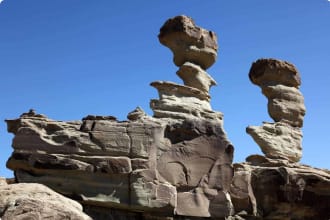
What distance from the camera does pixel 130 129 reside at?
43.1ft

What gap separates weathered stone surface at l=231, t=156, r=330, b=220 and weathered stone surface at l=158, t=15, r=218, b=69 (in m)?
3.53

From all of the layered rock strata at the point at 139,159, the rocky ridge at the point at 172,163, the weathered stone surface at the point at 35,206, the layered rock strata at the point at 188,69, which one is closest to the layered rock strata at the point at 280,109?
the rocky ridge at the point at 172,163

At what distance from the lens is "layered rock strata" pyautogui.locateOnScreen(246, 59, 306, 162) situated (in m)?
15.8

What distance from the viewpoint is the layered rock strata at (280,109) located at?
1583 centimetres

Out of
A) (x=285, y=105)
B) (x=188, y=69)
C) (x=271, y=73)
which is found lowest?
(x=285, y=105)

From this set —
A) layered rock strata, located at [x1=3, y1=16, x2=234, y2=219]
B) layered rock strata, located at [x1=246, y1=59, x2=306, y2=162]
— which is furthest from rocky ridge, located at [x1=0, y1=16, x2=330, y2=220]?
layered rock strata, located at [x1=246, y1=59, x2=306, y2=162]

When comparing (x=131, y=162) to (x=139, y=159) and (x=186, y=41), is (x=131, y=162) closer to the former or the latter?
(x=139, y=159)

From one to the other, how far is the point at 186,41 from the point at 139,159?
14.8 ft

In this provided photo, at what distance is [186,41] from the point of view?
15656 millimetres

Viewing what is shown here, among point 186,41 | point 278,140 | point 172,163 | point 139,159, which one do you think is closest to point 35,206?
point 139,159

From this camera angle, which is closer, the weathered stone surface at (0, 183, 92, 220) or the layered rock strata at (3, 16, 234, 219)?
the weathered stone surface at (0, 183, 92, 220)

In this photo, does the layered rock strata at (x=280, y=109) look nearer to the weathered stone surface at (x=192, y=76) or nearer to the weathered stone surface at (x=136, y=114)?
the weathered stone surface at (x=192, y=76)

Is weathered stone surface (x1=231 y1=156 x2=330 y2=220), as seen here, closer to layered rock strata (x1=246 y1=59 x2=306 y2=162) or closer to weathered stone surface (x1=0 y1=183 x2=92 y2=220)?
layered rock strata (x1=246 y1=59 x2=306 y2=162)

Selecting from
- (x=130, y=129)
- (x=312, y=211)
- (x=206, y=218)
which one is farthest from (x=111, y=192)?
(x=312, y=211)
